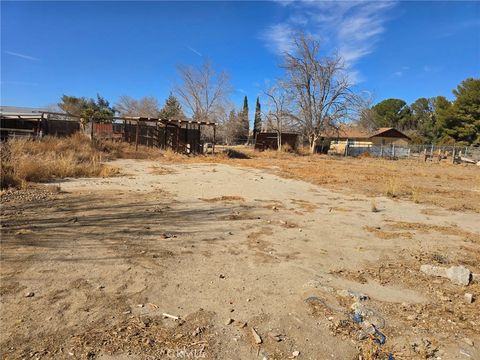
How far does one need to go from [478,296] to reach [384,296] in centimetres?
99

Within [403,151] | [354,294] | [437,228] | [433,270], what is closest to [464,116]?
[403,151]

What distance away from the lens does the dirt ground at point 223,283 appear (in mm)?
2793

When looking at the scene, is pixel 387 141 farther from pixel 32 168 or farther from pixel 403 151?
pixel 32 168

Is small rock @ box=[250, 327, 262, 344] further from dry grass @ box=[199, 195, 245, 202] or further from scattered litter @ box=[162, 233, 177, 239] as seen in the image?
dry grass @ box=[199, 195, 245, 202]

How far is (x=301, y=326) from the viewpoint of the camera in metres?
3.07

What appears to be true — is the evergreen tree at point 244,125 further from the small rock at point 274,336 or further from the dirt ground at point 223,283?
the small rock at point 274,336

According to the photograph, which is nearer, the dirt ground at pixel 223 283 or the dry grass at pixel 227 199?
the dirt ground at pixel 223 283

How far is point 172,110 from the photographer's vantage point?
57.4 metres

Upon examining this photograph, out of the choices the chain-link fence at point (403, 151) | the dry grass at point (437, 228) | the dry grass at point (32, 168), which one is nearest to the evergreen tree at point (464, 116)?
the chain-link fence at point (403, 151)

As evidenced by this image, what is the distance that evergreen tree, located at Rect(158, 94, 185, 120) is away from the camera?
56.4m

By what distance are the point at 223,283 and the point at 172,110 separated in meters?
55.9

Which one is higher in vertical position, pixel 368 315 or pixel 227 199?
pixel 227 199

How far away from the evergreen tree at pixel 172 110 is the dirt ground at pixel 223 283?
1979 inches

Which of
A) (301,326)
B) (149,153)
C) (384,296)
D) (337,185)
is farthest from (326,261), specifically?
(149,153)
